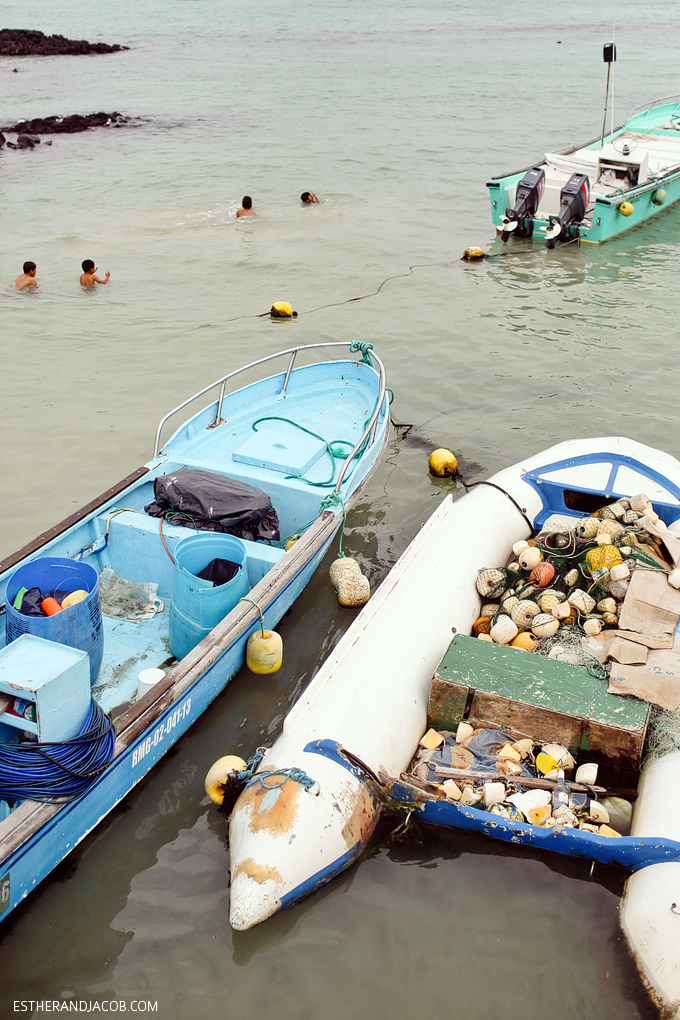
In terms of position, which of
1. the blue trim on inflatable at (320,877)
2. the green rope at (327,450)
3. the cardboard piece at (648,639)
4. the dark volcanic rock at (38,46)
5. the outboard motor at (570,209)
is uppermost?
the dark volcanic rock at (38,46)

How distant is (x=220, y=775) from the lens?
181 inches

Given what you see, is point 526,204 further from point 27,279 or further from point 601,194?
point 27,279

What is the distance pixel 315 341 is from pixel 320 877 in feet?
29.3

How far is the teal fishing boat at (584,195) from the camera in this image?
1486 centimetres

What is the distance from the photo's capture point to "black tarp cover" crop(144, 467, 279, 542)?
6.11 m

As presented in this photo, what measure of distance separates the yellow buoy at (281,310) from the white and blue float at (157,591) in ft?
13.5

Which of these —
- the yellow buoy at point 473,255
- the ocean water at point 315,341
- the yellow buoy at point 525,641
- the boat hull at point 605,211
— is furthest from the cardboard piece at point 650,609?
the boat hull at point 605,211

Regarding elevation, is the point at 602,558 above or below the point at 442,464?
above

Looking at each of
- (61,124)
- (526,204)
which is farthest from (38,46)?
(526,204)

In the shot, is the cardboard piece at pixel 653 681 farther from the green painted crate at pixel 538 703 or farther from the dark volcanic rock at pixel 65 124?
the dark volcanic rock at pixel 65 124

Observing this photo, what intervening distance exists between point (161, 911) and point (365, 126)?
87.9 ft

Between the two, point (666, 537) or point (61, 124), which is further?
point (61, 124)

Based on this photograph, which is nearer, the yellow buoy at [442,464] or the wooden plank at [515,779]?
the wooden plank at [515,779]

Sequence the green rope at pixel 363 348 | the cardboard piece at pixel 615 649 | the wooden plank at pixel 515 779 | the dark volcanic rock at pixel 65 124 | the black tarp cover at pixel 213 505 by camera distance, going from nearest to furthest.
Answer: the wooden plank at pixel 515 779 < the cardboard piece at pixel 615 649 < the black tarp cover at pixel 213 505 < the green rope at pixel 363 348 < the dark volcanic rock at pixel 65 124
